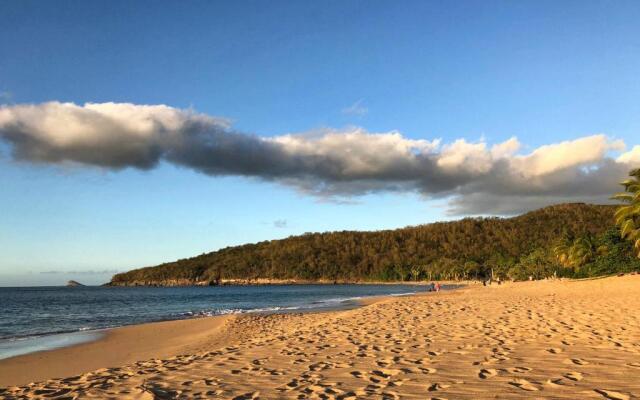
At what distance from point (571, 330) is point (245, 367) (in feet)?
26.9

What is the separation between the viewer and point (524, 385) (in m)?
6.41

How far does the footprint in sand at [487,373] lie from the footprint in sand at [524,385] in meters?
0.44

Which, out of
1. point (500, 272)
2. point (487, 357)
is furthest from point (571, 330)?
point (500, 272)

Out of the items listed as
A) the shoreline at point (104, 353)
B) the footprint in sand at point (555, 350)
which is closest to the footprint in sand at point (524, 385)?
the footprint in sand at point (555, 350)

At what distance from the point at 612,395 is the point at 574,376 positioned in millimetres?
1042

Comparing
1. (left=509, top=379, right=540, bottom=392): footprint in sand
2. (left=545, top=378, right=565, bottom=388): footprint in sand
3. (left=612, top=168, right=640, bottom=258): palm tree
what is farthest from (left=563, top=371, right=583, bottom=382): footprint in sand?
(left=612, top=168, right=640, bottom=258): palm tree

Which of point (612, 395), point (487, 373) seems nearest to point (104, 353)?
point (487, 373)

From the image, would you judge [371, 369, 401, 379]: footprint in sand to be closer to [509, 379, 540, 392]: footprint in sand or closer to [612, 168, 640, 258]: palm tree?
[509, 379, 540, 392]: footprint in sand

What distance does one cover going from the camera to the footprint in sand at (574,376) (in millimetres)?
6680

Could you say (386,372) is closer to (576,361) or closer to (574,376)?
(574,376)

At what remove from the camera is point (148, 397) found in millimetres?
6598

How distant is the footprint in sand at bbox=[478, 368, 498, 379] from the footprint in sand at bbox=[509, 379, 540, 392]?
17.3 inches

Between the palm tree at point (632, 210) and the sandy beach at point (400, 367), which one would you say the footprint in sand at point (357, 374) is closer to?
the sandy beach at point (400, 367)

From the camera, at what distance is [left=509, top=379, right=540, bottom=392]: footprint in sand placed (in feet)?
20.4
